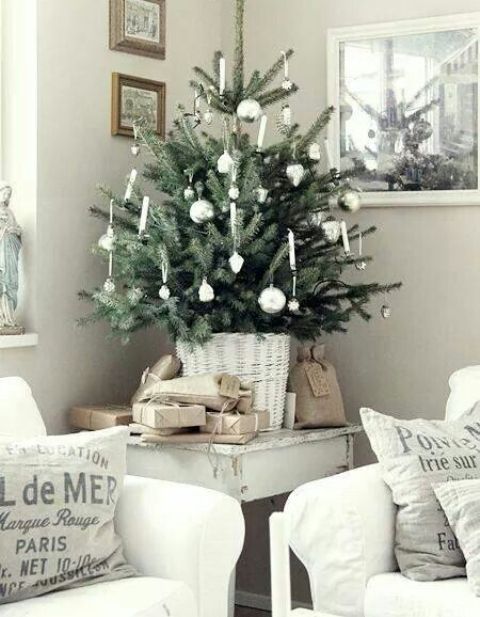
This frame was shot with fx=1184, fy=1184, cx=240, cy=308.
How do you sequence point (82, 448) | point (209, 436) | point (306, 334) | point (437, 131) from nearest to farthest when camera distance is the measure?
point (82, 448), point (209, 436), point (306, 334), point (437, 131)

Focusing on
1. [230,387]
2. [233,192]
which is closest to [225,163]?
[233,192]

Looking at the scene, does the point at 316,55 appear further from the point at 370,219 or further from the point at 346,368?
the point at 346,368

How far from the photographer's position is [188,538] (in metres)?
2.55

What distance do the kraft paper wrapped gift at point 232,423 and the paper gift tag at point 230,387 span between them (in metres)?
0.05

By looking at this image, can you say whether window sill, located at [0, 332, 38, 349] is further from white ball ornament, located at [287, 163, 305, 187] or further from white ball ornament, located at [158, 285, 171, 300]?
white ball ornament, located at [287, 163, 305, 187]

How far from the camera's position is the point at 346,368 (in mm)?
3818

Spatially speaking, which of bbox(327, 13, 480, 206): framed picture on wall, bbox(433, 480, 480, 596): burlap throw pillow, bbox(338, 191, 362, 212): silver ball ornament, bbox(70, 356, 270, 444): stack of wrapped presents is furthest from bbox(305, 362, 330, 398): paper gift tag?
bbox(433, 480, 480, 596): burlap throw pillow

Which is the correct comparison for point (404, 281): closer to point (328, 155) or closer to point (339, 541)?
point (328, 155)

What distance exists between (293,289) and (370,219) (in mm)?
680

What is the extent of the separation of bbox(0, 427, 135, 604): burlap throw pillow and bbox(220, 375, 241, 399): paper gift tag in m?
0.47

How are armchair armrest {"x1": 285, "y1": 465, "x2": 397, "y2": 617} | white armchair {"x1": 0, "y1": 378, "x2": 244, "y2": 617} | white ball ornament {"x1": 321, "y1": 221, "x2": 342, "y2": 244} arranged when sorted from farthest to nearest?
white ball ornament {"x1": 321, "y1": 221, "x2": 342, "y2": 244}
armchair armrest {"x1": 285, "y1": 465, "x2": 397, "y2": 617}
white armchair {"x1": 0, "y1": 378, "x2": 244, "y2": 617}

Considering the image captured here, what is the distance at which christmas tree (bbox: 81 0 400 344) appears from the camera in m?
3.15

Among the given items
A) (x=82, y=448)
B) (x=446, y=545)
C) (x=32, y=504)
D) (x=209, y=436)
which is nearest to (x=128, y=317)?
(x=209, y=436)

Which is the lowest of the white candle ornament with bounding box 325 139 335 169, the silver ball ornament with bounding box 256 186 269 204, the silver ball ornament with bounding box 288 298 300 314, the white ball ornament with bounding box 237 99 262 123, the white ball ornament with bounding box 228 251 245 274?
the silver ball ornament with bounding box 288 298 300 314
